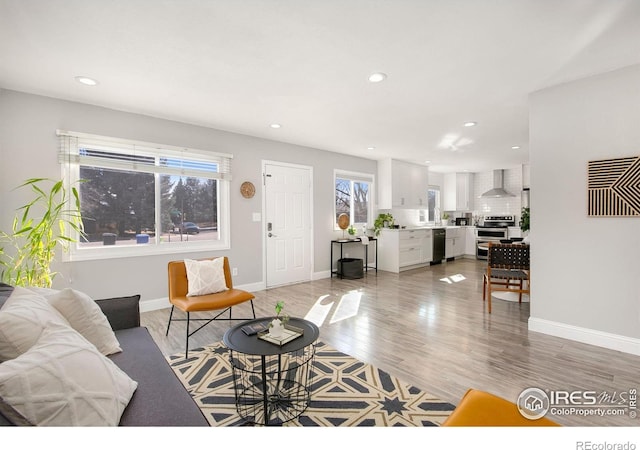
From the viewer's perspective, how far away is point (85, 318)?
1.62 m

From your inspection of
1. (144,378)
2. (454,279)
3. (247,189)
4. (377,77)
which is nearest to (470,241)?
(454,279)

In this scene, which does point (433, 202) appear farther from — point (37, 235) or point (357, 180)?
point (37, 235)

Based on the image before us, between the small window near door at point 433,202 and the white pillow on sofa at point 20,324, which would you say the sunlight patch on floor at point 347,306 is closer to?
the white pillow on sofa at point 20,324

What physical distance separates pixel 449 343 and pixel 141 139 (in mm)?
4045

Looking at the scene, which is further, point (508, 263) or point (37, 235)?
point (508, 263)

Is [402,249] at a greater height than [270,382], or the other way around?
[402,249]

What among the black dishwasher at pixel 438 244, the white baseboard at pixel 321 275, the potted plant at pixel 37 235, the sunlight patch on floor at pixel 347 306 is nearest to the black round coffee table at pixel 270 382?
the sunlight patch on floor at pixel 347 306

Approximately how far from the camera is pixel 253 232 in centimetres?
468

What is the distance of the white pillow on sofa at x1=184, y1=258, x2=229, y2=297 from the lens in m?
2.88

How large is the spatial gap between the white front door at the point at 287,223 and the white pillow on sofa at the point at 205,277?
1843 mm

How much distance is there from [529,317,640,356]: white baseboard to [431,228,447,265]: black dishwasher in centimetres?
414

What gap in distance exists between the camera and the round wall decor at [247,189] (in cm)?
451

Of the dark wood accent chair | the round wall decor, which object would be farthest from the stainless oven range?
the round wall decor
